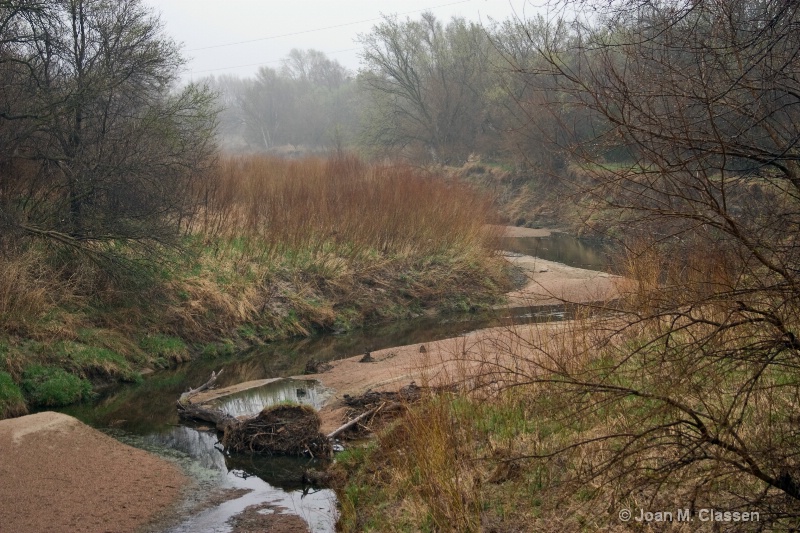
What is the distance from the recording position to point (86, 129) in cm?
1582

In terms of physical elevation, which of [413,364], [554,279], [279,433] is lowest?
[554,279]

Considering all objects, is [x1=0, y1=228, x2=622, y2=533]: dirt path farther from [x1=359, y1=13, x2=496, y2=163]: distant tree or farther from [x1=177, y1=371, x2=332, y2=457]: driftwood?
[x1=359, y1=13, x2=496, y2=163]: distant tree

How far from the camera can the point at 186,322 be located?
15734 millimetres

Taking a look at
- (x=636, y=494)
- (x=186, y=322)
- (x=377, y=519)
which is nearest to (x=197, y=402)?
(x=186, y=322)

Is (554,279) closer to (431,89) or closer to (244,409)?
(244,409)

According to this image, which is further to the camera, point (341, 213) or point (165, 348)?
point (341, 213)

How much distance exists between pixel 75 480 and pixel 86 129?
30.8 feet

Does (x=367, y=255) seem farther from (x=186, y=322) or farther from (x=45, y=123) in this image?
(x=45, y=123)

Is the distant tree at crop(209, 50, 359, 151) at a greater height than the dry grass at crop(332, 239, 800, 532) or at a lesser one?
greater

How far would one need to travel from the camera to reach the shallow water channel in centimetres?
796

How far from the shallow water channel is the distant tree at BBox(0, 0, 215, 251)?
299 cm

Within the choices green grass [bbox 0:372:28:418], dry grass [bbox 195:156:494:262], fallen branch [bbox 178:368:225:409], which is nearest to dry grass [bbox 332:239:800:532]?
fallen branch [bbox 178:368:225:409]

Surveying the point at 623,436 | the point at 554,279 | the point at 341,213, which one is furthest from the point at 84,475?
the point at 554,279

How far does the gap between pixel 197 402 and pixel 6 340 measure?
3284 millimetres
